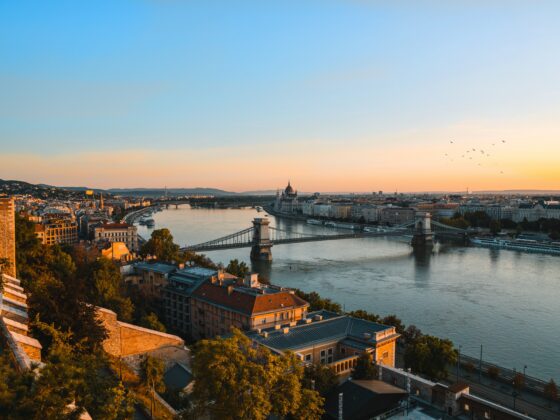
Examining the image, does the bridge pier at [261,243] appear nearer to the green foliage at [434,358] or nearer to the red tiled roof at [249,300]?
the red tiled roof at [249,300]

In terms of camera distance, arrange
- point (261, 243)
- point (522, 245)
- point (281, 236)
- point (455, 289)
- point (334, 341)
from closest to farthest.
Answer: point (334, 341) < point (455, 289) < point (261, 243) < point (522, 245) < point (281, 236)

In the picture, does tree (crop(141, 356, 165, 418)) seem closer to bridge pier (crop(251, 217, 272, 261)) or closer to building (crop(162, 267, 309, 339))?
building (crop(162, 267, 309, 339))

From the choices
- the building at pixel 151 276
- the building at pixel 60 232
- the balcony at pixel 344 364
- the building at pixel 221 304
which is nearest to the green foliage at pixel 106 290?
the building at pixel 221 304

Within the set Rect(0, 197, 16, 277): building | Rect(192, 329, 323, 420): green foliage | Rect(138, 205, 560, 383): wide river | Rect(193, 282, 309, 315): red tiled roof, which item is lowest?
Rect(138, 205, 560, 383): wide river

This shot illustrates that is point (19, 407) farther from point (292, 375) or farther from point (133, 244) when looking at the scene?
point (133, 244)

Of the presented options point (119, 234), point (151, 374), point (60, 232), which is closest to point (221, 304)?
point (151, 374)

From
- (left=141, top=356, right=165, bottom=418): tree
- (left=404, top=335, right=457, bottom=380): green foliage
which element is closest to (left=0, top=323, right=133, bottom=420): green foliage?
(left=141, top=356, right=165, bottom=418): tree

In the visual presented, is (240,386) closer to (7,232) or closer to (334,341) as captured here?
(334,341)
